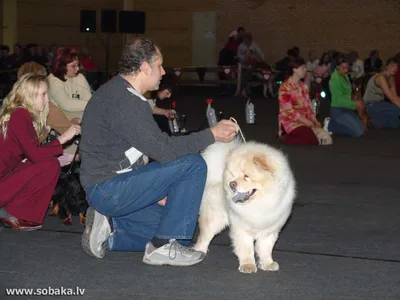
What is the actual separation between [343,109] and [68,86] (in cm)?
561

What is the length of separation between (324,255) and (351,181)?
3050mm

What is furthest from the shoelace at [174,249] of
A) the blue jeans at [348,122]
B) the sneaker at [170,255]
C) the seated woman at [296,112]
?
the blue jeans at [348,122]

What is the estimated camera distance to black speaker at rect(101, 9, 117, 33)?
23.0 m

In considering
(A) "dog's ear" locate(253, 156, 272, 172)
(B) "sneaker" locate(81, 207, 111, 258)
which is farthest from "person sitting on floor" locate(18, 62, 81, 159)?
Result: (A) "dog's ear" locate(253, 156, 272, 172)

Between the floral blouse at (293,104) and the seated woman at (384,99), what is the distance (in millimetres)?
2232

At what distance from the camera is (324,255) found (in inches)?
213

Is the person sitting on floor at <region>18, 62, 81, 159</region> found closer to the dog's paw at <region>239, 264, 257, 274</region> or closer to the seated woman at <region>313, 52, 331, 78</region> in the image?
the dog's paw at <region>239, 264, 257, 274</region>

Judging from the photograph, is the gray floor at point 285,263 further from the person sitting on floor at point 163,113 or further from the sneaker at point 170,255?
the person sitting on floor at point 163,113

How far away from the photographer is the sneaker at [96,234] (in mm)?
5176

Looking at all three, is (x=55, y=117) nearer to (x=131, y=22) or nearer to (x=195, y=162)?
(x=195, y=162)

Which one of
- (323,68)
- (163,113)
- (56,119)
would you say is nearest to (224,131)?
(56,119)

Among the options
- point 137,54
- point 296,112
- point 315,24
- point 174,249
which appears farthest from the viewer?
point 315,24

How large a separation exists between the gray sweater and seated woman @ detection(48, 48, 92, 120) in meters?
2.58

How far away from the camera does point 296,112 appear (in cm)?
1120
